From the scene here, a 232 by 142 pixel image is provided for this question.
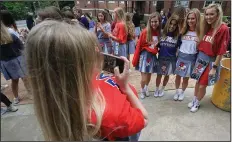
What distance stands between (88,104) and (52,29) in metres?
0.25

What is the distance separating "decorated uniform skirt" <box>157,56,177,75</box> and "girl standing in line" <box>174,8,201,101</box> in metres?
0.08

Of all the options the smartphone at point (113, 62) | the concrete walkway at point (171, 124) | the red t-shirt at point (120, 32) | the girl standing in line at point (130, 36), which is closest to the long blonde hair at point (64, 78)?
the smartphone at point (113, 62)

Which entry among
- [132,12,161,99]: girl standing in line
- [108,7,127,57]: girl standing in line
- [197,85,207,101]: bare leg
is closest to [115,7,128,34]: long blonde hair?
[108,7,127,57]: girl standing in line

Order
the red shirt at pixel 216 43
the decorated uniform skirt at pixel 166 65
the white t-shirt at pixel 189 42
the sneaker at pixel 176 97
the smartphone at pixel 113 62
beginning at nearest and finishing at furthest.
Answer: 1. the smartphone at pixel 113 62
2. the red shirt at pixel 216 43
3. the white t-shirt at pixel 189 42
4. the decorated uniform skirt at pixel 166 65
5. the sneaker at pixel 176 97

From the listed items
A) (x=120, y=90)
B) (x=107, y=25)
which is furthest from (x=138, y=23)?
(x=120, y=90)

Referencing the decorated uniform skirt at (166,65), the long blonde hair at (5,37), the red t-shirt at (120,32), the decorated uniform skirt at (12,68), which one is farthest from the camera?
the red t-shirt at (120,32)

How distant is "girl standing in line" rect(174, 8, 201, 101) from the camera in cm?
186

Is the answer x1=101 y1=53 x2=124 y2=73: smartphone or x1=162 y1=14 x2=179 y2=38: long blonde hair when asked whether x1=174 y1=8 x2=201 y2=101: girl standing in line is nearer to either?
x1=162 y1=14 x2=179 y2=38: long blonde hair

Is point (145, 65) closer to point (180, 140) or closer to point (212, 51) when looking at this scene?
point (212, 51)

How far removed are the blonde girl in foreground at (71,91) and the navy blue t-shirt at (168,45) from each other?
1557 mm

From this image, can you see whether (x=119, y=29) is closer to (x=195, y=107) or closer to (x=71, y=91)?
(x=195, y=107)

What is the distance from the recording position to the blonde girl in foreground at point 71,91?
19.8 inches

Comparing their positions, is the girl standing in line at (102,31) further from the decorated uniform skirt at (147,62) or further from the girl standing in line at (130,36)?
the decorated uniform skirt at (147,62)

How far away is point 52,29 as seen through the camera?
1.64 ft
